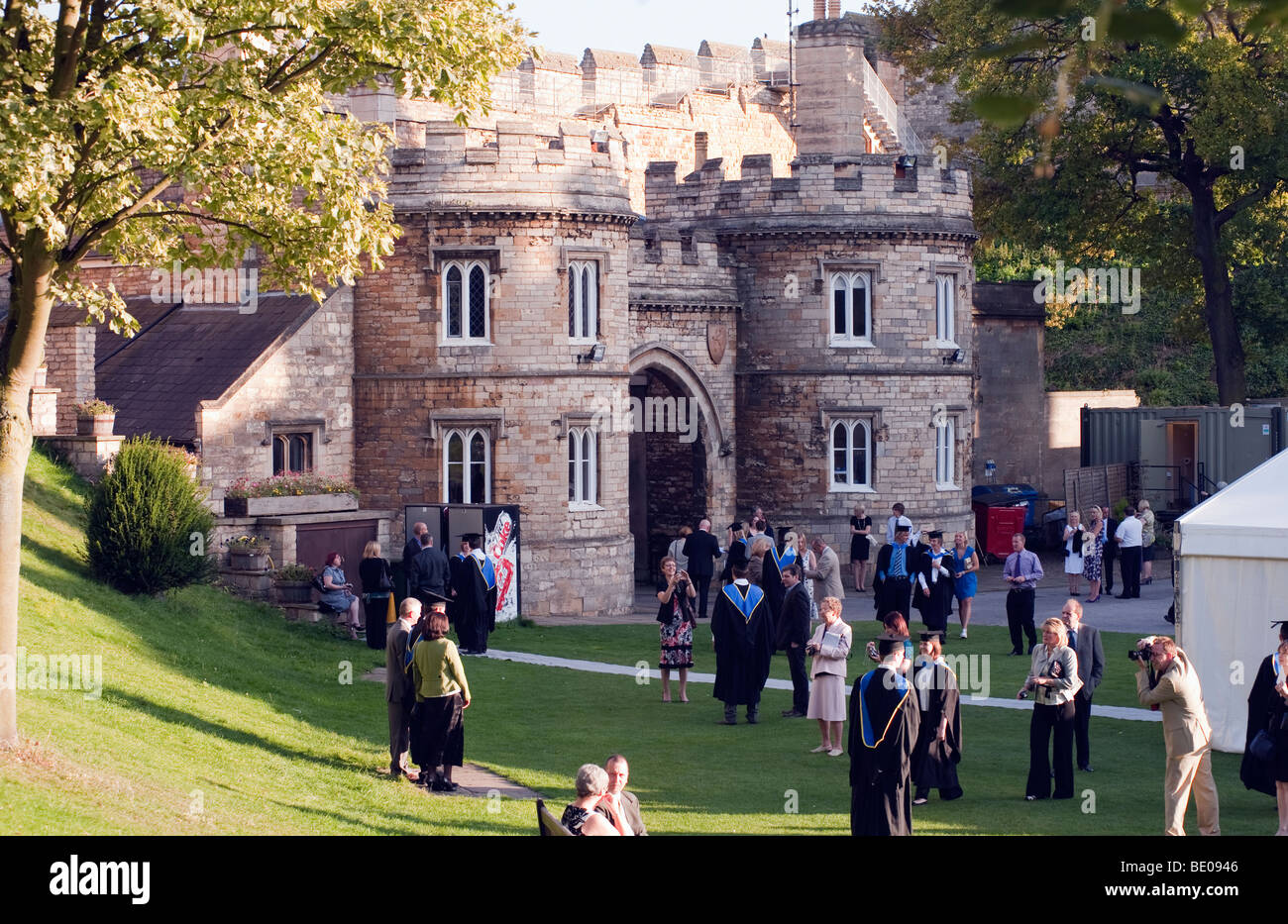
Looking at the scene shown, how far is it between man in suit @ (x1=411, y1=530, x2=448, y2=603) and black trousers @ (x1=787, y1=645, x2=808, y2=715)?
5.20 metres

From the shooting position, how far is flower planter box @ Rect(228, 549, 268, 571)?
75.0 feet

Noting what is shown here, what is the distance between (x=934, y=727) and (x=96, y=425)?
47.5ft

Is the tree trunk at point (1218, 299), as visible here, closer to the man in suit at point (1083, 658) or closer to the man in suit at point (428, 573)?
the man in suit at point (428, 573)

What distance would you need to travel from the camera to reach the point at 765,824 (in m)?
12.9

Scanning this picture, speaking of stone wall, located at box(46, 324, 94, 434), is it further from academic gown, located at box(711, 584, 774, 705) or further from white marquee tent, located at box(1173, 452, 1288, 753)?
white marquee tent, located at box(1173, 452, 1288, 753)

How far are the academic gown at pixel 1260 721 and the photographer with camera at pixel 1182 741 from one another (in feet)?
1.82

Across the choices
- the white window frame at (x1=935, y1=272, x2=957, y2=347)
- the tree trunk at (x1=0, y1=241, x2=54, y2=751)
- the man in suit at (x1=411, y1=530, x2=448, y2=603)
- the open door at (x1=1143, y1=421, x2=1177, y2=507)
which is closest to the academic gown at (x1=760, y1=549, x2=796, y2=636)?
the man in suit at (x1=411, y1=530, x2=448, y2=603)

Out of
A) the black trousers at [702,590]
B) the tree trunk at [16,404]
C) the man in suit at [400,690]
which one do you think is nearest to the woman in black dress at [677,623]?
the man in suit at [400,690]

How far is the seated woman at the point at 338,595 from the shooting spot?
22.7 metres

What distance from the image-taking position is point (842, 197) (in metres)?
31.7

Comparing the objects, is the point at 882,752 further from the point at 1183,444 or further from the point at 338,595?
the point at 1183,444

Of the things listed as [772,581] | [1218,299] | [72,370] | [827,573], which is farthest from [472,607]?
[1218,299]

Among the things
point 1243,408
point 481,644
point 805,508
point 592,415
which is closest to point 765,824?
point 481,644
